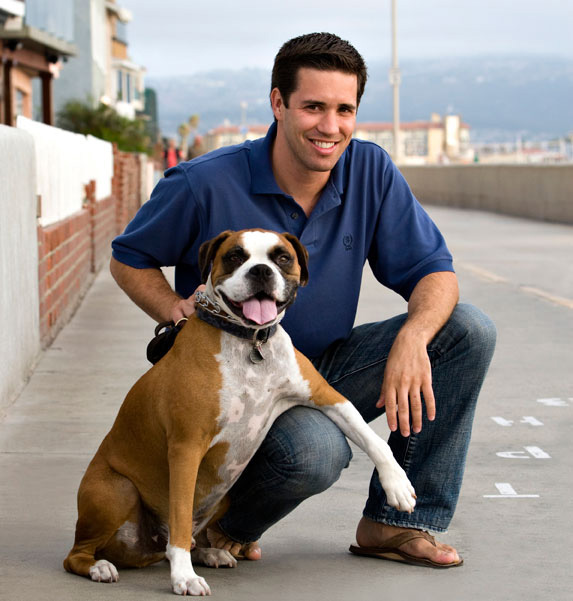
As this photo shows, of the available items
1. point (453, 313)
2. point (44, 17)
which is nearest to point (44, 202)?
point (453, 313)

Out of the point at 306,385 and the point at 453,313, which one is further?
the point at 453,313

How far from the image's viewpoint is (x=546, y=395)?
7.06 m

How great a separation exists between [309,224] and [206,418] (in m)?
1.02

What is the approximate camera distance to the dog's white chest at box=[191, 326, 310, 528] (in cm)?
364

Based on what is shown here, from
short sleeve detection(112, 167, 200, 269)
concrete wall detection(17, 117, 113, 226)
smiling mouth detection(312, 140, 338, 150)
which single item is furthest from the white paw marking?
concrete wall detection(17, 117, 113, 226)

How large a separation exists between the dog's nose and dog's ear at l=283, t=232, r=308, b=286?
269 mm

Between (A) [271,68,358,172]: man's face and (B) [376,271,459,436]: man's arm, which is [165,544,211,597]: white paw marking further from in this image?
(A) [271,68,358,172]: man's face

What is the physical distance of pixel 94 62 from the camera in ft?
179

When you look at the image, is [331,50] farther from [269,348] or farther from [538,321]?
[538,321]

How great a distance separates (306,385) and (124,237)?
1014 mm

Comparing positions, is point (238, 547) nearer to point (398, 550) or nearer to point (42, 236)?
point (398, 550)

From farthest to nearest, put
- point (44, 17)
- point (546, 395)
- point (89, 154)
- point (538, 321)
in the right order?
point (44, 17)
point (89, 154)
point (538, 321)
point (546, 395)

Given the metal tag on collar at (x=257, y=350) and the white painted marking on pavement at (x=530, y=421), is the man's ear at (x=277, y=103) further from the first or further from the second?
the white painted marking on pavement at (x=530, y=421)

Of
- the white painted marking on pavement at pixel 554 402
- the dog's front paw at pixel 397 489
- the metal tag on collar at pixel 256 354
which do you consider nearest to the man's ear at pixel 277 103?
the metal tag on collar at pixel 256 354
